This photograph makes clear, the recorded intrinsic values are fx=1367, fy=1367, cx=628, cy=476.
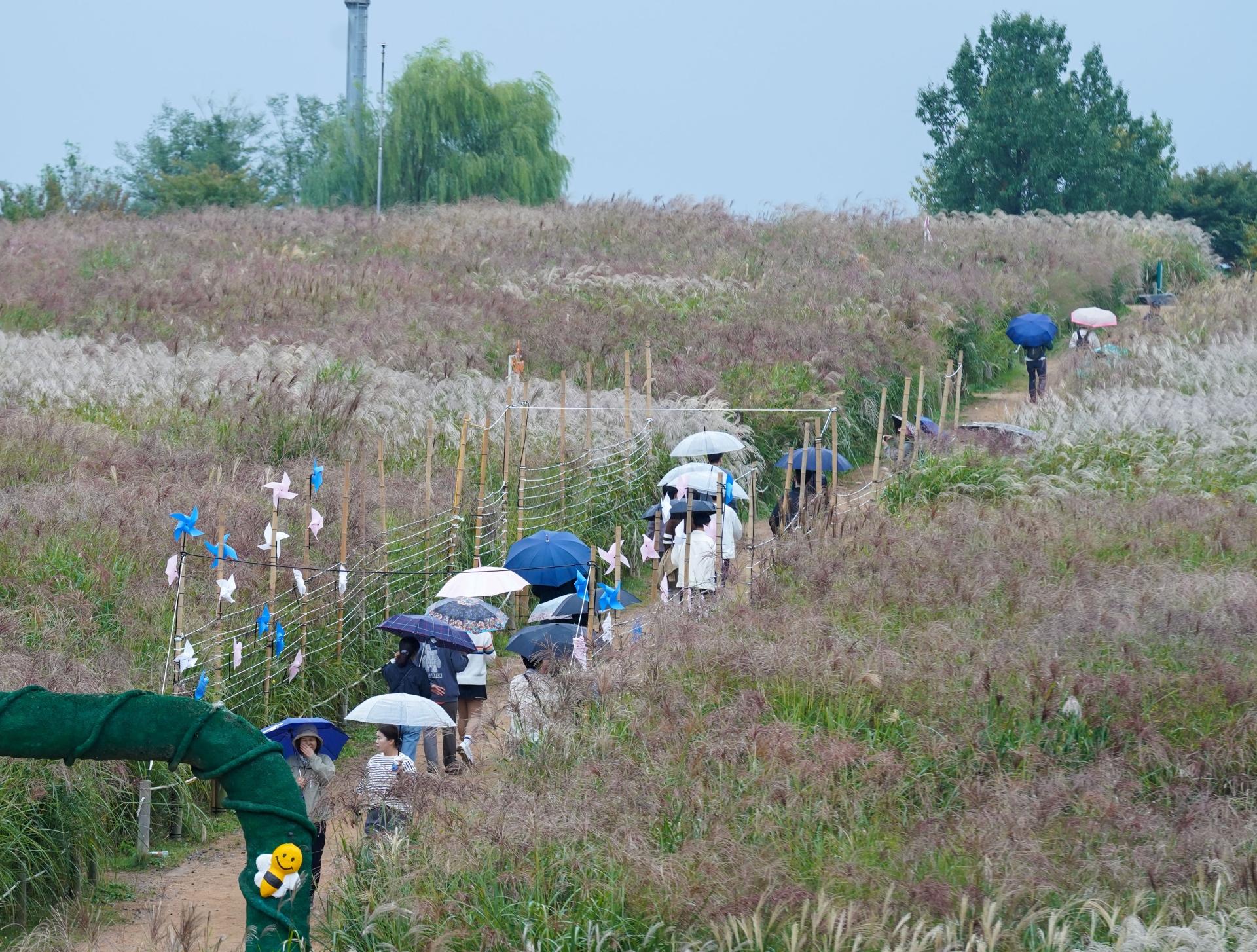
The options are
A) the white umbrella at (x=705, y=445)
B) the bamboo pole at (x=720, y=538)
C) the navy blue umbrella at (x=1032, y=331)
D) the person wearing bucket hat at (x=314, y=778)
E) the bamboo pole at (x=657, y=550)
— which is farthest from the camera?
the navy blue umbrella at (x=1032, y=331)

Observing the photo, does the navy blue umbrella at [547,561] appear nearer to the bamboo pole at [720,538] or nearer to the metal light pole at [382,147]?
the bamboo pole at [720,538]

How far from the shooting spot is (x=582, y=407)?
1614 cm

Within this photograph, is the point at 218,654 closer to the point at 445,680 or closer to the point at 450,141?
the point at 445,680

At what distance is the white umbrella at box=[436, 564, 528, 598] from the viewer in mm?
9852

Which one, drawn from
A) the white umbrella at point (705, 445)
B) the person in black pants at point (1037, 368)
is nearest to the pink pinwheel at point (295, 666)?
the white umbrella at point (705, 445)

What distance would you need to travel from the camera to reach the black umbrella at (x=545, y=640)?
29.8ft

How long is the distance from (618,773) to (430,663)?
248 centimetres

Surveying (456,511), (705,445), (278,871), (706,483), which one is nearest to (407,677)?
(278,871)

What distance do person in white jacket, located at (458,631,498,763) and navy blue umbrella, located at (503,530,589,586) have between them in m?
1.25

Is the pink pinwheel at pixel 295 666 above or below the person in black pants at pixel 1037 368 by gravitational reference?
below

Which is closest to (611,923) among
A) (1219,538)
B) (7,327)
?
(1219,538)

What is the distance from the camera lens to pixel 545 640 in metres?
9.12

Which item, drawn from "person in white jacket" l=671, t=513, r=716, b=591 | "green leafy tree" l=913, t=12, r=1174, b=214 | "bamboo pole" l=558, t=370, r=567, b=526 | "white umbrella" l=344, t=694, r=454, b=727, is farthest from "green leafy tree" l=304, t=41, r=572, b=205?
"white umbrella" l=344, t=694, r=454, b=727

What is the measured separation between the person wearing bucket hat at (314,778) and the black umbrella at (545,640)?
1.82 meters
